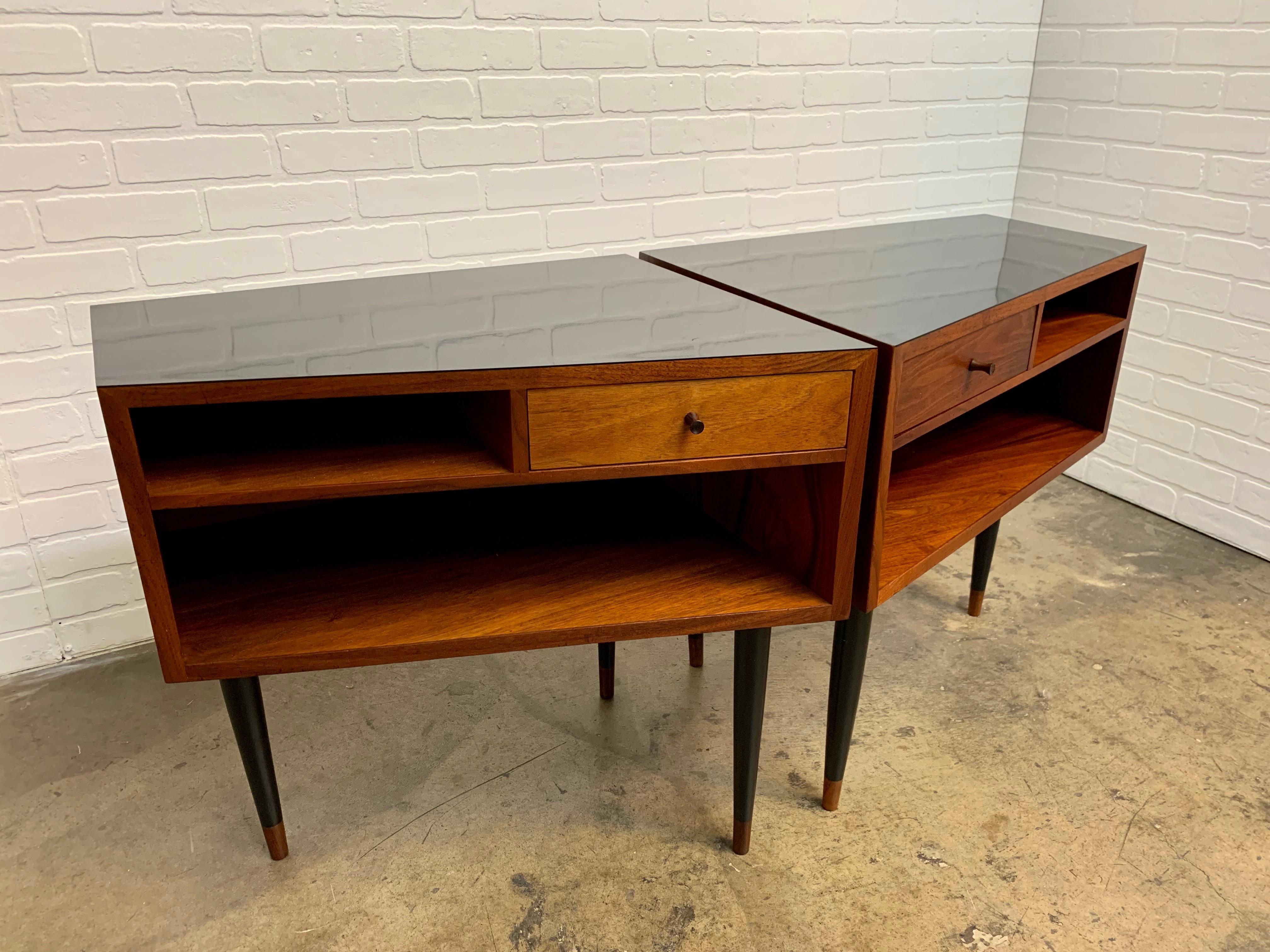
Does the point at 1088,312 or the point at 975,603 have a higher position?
the point at 1088,312

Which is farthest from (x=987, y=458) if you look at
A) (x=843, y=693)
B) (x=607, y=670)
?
(x=607, y=670)

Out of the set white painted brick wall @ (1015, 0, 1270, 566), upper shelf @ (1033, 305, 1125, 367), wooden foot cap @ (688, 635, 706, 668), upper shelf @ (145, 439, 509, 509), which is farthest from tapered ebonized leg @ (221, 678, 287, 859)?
white painted brick wall @ (1015, 0, 1270, 566)

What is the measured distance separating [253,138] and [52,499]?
0.80 metres

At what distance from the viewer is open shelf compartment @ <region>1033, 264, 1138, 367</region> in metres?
1.62

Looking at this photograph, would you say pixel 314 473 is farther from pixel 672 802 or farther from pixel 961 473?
pixel 961 473

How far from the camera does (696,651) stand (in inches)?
74.7

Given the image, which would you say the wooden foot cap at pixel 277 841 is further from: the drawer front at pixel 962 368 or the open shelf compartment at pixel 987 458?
the drawer front at pixel 962 368

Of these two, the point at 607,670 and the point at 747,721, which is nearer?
the point at 747,721

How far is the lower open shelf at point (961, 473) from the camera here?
54.0 inches

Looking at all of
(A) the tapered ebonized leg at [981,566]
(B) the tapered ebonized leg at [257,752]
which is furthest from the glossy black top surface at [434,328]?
(A) the tapered ebonized leg at [981,566]

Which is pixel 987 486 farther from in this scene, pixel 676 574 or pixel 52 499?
pixel 52 499

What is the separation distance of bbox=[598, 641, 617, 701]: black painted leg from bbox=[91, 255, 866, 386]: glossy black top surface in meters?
0.70

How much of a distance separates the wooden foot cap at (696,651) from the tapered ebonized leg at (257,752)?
0.82 metres

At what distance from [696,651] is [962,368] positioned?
0.85m
